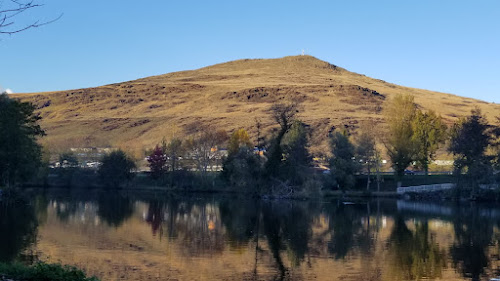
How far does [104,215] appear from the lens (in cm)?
4478

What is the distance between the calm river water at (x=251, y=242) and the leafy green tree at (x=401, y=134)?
26.6 meters

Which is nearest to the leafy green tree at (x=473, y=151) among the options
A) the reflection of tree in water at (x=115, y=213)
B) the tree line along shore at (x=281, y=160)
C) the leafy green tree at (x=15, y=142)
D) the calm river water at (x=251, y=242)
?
the tree line along shore at (x=281, y=160)

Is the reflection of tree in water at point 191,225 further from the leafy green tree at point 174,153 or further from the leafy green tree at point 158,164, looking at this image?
the leafy green tree at point 158,164

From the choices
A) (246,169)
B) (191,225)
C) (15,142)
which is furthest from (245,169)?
(191,225)

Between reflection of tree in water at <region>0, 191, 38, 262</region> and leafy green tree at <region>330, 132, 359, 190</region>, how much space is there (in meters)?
39.0

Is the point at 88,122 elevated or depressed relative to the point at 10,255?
elevated

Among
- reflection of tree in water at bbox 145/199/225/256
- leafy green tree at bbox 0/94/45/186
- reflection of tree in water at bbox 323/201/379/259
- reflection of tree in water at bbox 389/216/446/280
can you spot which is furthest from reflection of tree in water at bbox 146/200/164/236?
reflection of tree in water at bbox 389/216/446/280

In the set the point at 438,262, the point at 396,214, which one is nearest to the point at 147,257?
the point at 438,262

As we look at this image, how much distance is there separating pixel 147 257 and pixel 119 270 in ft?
11.3

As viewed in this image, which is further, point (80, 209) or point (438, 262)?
point (80, 209)

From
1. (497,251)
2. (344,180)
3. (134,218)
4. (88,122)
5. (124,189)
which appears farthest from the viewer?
(88,122)

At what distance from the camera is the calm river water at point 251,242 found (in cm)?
2362

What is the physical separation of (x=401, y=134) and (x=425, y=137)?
12.7 feet

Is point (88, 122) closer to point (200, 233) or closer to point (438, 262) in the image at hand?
point (200, 233)
